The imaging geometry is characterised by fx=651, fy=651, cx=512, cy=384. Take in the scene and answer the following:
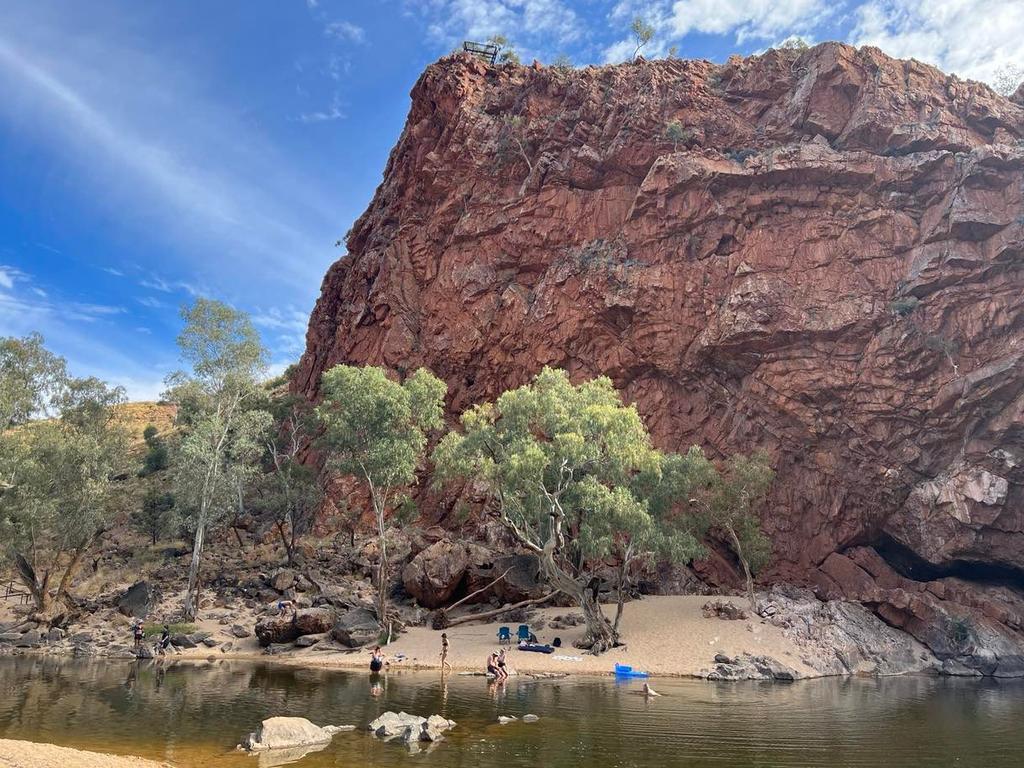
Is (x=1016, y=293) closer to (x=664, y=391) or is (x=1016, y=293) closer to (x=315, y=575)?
(x=664, y=391)

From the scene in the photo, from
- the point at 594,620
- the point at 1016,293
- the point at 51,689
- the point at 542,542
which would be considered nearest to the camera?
the point at 51,689

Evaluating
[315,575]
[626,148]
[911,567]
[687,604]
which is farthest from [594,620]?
[626,148]

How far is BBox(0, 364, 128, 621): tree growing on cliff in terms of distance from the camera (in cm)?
3444

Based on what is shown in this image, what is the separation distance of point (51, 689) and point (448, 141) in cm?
4784

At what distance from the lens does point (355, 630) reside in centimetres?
3148

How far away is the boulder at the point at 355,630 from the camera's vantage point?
31125 mm

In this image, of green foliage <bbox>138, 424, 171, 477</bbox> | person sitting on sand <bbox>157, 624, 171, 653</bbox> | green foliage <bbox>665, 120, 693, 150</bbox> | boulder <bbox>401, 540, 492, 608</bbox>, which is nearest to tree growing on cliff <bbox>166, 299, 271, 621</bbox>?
person sitting on sand <bbox>157, 624, 171, 653</bbox>

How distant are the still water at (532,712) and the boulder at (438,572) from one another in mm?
9813

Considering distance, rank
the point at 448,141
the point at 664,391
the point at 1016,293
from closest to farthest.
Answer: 1. the point at 1016,293
2. the point at 664,391
3. the point at 448,141

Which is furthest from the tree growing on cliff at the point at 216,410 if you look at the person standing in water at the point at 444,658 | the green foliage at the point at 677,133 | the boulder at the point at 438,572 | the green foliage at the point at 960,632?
the green foliage at the point at 960,632

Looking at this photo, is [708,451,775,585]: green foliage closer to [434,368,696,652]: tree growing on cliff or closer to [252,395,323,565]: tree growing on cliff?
[434,368,696,652]: tree growing on cliff

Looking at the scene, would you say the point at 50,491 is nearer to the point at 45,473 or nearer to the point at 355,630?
the point at 45,473

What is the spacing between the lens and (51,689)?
2091 centimetres

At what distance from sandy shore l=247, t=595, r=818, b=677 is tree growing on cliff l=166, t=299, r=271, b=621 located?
10281 mm
